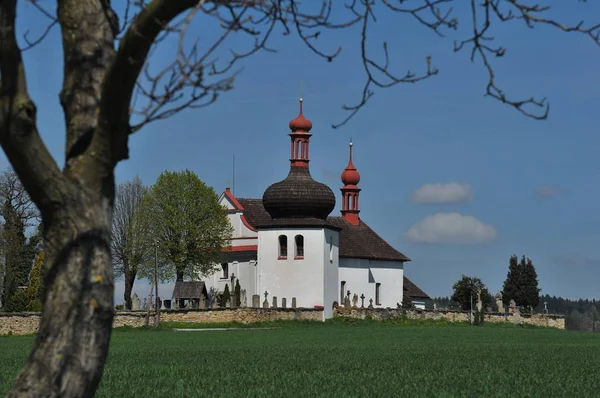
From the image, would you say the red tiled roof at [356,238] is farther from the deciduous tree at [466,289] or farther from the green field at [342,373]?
the green field at [342,373]

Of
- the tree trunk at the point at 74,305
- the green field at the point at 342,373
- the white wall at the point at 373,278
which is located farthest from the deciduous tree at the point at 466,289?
the tree trunk at the point at 74,305

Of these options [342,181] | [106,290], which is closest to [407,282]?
[342,181]

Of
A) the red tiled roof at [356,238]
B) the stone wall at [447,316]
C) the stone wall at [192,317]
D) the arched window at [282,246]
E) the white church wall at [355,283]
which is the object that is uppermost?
the red tiled roof at [356,238]

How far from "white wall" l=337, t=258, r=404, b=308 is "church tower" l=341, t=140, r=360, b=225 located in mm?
5566

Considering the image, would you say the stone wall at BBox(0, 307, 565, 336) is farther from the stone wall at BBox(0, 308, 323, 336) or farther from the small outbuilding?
Answer: the small outbuilding

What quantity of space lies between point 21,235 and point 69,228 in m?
62.6

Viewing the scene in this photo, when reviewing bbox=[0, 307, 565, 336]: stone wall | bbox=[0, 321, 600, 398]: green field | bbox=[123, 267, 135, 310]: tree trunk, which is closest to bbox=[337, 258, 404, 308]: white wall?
bbox=[0, 307, 565, 336]: stone wall

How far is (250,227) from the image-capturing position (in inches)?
3135

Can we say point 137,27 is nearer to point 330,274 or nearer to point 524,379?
point 524,379

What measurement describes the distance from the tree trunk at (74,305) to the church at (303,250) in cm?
6360

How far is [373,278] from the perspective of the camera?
264 ft

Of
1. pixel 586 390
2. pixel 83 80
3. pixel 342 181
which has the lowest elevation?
pixel 586 390

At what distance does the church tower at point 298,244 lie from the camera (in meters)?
70.6

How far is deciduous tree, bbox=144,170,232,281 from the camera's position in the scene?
73.7m
